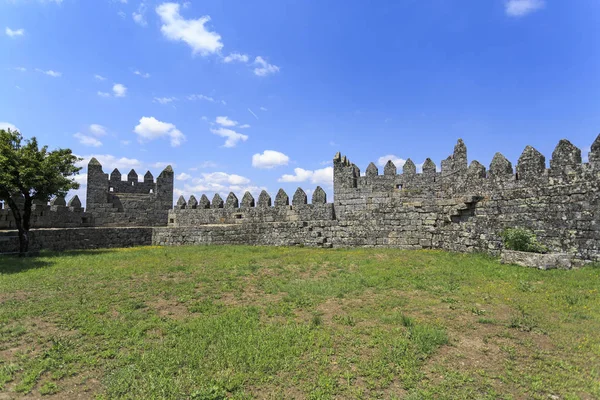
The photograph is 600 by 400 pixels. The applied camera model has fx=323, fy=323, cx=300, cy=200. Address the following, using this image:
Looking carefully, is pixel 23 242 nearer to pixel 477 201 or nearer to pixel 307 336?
pixel 307 336

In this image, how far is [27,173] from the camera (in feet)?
43.1

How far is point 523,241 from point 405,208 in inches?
202

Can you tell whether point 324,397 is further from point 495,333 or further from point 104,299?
point 104,299

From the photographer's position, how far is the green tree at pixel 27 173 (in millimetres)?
13012

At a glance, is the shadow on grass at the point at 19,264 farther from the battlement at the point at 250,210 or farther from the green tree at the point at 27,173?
the battlement at the point at 250,210

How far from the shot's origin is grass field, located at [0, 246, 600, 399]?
4.15m

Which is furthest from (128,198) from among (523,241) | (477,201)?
(523,241)

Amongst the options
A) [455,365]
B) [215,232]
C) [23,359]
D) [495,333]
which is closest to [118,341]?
[23,359]

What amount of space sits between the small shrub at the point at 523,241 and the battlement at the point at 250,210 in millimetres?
10691

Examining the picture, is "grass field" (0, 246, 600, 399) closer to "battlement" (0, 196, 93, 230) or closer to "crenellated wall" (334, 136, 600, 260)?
"crenellated wall" (334, 136, 600, 260)

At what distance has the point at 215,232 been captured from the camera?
63.7 ft

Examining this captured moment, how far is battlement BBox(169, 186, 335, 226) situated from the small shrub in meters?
10.7

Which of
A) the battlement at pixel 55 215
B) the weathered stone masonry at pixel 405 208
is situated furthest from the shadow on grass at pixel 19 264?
the weathered stone masonry at pixel 405 208

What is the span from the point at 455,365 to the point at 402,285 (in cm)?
367
